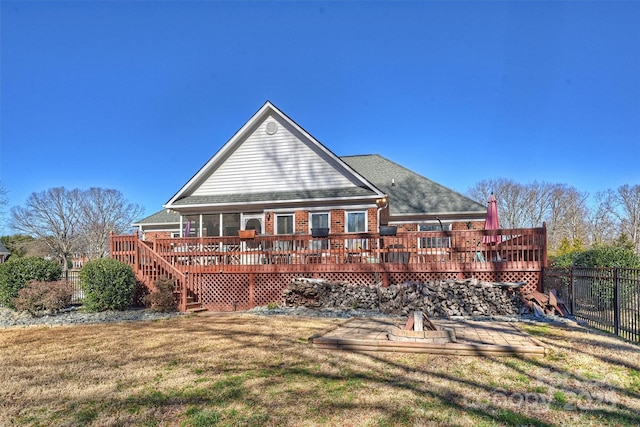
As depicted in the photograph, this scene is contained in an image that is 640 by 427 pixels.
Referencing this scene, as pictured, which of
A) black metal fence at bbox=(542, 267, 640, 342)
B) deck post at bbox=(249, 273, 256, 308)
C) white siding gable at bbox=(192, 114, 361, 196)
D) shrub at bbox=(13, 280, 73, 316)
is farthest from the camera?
white siding gable at bbox=(192, 114, 361, 196)

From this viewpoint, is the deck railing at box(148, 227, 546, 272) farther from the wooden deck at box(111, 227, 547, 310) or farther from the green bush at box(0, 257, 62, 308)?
the green bush at box(0, 257, 62, 308)

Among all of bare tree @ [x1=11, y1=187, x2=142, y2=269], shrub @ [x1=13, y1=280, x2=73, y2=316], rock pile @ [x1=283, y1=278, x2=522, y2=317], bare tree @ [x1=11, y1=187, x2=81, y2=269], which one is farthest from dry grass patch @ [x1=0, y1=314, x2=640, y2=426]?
bare tree @ [x1=11, y1=187, x2=81, y2=269]

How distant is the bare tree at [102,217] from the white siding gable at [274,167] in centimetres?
3252

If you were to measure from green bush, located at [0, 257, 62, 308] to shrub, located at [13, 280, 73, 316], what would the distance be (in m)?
0.65

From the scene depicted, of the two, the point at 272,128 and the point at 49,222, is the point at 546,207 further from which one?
the point at 49,222

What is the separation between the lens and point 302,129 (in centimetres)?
1614

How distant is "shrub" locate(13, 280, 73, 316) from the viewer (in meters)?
11.1

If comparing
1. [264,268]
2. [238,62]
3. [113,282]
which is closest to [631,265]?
[264,268]

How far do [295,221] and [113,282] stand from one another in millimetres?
6722

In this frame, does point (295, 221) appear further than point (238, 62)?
No

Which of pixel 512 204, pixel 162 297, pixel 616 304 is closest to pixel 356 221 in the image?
pixel 162 297

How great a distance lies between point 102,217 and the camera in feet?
154

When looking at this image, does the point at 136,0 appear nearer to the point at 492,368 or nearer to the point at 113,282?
the point at 113,282

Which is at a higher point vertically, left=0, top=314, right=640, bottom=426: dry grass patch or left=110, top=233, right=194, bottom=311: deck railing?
left=110, top=233, right=194, bottom=311: deck railing
